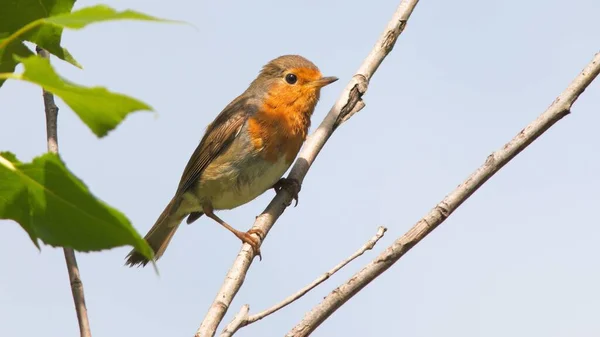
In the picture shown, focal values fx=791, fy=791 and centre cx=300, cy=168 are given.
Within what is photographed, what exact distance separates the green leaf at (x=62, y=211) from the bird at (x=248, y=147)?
15.4ft

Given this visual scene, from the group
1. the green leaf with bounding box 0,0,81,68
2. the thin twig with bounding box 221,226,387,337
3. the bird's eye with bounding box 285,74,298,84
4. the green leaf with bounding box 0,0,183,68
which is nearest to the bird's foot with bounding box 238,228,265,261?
the thin twig with bounding box 221,226,387,337

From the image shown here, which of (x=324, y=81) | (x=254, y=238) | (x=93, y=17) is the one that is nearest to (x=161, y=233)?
(x=324, y=81)

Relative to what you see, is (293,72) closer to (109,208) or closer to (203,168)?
(203,168)

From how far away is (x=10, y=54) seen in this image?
8.68 ft

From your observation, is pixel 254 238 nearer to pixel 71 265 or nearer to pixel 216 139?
pixel 71 265

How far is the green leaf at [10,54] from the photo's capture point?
2594mm

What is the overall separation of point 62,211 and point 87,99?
1.06 feet

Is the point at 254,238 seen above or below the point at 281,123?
below

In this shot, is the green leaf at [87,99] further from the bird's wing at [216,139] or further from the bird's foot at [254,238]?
the bird's wing at [216,139]

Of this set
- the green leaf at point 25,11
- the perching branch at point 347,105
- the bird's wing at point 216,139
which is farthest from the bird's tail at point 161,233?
the green leaf at point 25,11

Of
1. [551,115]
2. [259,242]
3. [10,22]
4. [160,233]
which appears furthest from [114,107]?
[160,233]

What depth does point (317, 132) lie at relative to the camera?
5.33 meters

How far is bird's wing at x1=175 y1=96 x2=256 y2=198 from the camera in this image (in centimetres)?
760

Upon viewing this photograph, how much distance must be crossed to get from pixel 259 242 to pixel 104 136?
10.8ft
